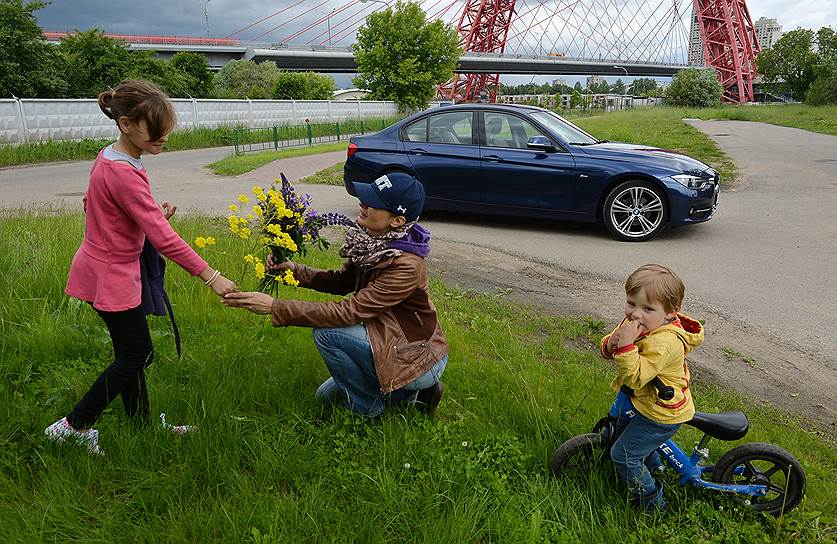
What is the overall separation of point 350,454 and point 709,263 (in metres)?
4.99

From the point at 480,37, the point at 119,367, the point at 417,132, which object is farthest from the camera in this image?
the point at 480,37

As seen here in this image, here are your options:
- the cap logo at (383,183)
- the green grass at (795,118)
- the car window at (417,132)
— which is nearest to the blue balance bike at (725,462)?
the cap logo at (383,183)

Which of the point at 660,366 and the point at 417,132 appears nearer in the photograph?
the point at 660,366

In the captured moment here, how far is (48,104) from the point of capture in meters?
19.2

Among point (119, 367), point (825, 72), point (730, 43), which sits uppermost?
point (730, 43)

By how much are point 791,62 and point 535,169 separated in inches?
2215

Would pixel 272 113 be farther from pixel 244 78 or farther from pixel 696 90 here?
pixel 696 90

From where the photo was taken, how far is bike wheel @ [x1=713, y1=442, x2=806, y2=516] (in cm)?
236

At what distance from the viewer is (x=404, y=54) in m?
37.2

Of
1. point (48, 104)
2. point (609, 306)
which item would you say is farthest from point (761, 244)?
point (48, 104)

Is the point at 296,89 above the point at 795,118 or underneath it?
above

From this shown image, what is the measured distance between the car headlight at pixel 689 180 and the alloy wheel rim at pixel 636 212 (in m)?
0.30

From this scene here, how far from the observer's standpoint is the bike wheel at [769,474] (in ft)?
7.73

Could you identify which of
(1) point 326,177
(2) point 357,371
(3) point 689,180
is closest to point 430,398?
(2) point 357,371
